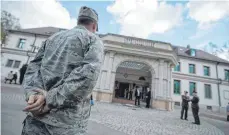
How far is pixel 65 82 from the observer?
3.75 ft

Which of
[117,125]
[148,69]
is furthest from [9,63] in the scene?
[117,125]

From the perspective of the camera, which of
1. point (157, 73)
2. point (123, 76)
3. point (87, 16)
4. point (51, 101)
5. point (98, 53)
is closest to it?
point (51, 101)

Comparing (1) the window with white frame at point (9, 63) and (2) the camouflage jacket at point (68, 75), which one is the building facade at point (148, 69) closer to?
(1) the window with white frame at point (9, 63)

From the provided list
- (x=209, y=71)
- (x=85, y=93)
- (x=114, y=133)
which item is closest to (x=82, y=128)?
(x=85, y=93)

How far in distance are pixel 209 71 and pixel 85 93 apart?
32338 millimetres

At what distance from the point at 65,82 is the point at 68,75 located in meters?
0.15

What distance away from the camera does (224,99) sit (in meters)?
26.0

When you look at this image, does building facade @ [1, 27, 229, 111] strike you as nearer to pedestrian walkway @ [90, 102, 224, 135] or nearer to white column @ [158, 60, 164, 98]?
white column @ [158, 60, 164, 98]

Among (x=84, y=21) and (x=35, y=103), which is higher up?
(x=84, y=21)

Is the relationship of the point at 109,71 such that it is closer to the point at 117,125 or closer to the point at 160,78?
the point at 160,78

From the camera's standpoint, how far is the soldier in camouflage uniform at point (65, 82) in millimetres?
1122

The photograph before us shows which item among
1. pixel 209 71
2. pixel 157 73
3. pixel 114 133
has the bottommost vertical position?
pixel 114 133

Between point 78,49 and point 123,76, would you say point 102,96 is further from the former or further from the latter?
point 78,49

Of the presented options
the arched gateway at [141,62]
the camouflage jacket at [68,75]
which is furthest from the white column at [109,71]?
the camouflage jacket at [68,75]
